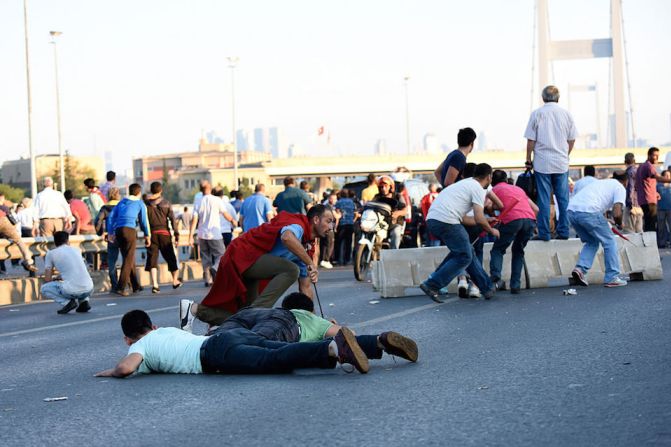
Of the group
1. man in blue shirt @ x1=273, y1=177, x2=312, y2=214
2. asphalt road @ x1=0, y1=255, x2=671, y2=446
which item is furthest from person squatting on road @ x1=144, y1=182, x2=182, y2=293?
asphalt road @ x1=0, y1=255, x2=671, y2=446

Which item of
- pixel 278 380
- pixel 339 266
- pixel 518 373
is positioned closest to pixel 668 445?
pixel 518 373

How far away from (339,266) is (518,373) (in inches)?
718

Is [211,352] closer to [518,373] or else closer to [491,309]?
[518,373]

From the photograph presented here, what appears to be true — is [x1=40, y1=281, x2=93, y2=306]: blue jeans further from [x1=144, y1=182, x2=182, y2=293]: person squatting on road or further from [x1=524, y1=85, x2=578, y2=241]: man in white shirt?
[x1=524, y1=85, x2=578, y2=241]: man in white shirt

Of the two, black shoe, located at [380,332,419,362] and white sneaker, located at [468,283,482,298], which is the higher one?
black shoe, located at [380,332,419,362]

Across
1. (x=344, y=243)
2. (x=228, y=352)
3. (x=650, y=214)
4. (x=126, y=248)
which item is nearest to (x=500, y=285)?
(x=126, y=248)

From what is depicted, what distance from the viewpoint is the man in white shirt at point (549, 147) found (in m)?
14.3

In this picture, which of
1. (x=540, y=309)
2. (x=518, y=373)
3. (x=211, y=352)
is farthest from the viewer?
(x=540, y=309)

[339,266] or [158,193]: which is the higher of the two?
[158,193]

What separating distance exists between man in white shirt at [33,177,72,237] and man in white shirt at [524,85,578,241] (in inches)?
400

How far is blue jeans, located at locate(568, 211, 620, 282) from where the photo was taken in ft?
43.4

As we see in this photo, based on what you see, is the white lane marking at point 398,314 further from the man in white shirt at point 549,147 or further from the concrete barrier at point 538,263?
the man in white shirt at point 549,147

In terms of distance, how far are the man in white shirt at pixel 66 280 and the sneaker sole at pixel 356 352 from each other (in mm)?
8196

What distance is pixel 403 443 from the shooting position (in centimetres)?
500
